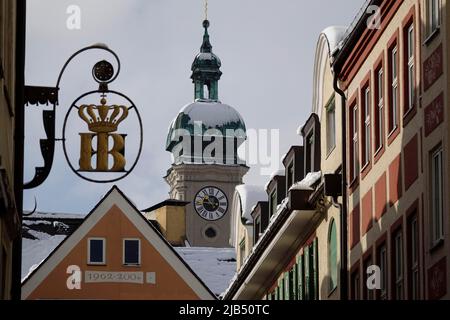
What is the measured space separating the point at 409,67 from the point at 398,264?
126 inches

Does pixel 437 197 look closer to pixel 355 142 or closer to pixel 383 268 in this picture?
pixel 383 268

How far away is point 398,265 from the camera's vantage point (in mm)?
33844

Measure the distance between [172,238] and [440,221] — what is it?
6649cm

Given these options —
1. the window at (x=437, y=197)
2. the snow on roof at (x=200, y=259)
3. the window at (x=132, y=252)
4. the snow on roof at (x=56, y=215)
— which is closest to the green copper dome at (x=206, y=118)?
the snow on roof at (x=56, y=215)

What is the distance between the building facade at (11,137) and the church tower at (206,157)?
11592 centimetres

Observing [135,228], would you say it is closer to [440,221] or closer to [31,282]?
[31,282]

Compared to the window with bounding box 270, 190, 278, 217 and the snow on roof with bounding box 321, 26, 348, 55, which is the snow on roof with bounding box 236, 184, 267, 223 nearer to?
the window with bounding box 270, 190, 278, 217

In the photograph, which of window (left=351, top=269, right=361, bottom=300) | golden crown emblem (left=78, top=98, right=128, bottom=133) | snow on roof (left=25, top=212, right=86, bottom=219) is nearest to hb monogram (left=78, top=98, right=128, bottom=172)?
golden crown emblem (left=78, top=98, right=128, bottom=133)

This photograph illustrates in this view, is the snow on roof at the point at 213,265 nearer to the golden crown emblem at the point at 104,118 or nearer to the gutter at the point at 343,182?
the gutter at the point at 343,182

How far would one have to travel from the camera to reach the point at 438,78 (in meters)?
30.1

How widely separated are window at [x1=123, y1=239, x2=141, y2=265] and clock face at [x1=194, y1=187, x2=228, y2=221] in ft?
262

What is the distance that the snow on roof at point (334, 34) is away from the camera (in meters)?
42.2

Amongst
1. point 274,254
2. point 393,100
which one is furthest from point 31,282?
point 393,100

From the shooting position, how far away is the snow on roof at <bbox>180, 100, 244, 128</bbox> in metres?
152
